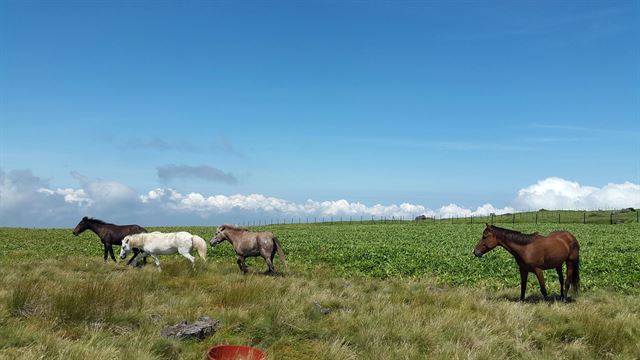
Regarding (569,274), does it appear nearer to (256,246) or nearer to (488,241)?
(488,241)

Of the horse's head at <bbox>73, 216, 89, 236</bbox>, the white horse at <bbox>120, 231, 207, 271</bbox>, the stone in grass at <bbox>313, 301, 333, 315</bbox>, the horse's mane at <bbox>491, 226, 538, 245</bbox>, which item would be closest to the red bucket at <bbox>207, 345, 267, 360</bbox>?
the stone in grass at <bbox>313, 301, 333, 315</bbox>

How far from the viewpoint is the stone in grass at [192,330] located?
8648 mm

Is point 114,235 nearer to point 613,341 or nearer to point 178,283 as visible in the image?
point 178,283

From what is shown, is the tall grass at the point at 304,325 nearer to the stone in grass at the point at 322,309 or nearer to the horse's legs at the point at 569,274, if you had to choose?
the stone in grass at the point at 322,309

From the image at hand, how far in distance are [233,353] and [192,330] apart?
4.77 ft

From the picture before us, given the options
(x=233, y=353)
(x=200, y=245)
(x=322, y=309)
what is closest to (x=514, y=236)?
(x=322, y=309)

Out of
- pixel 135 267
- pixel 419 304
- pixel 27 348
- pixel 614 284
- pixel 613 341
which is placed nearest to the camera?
pixel 27 348

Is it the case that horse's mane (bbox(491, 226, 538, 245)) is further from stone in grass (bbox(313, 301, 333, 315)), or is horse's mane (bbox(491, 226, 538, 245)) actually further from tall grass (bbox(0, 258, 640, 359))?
stone in grass (bbox(313, 301, 333, 315))

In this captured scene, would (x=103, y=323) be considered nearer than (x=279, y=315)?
Yes

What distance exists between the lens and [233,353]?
7.65 metres

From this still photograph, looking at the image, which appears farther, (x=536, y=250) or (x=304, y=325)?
(x=536, y=250)

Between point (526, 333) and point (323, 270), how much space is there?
10446 millimetres

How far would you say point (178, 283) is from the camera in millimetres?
14234

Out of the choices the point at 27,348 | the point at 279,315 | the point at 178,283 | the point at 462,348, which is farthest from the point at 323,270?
the point at 27,348
